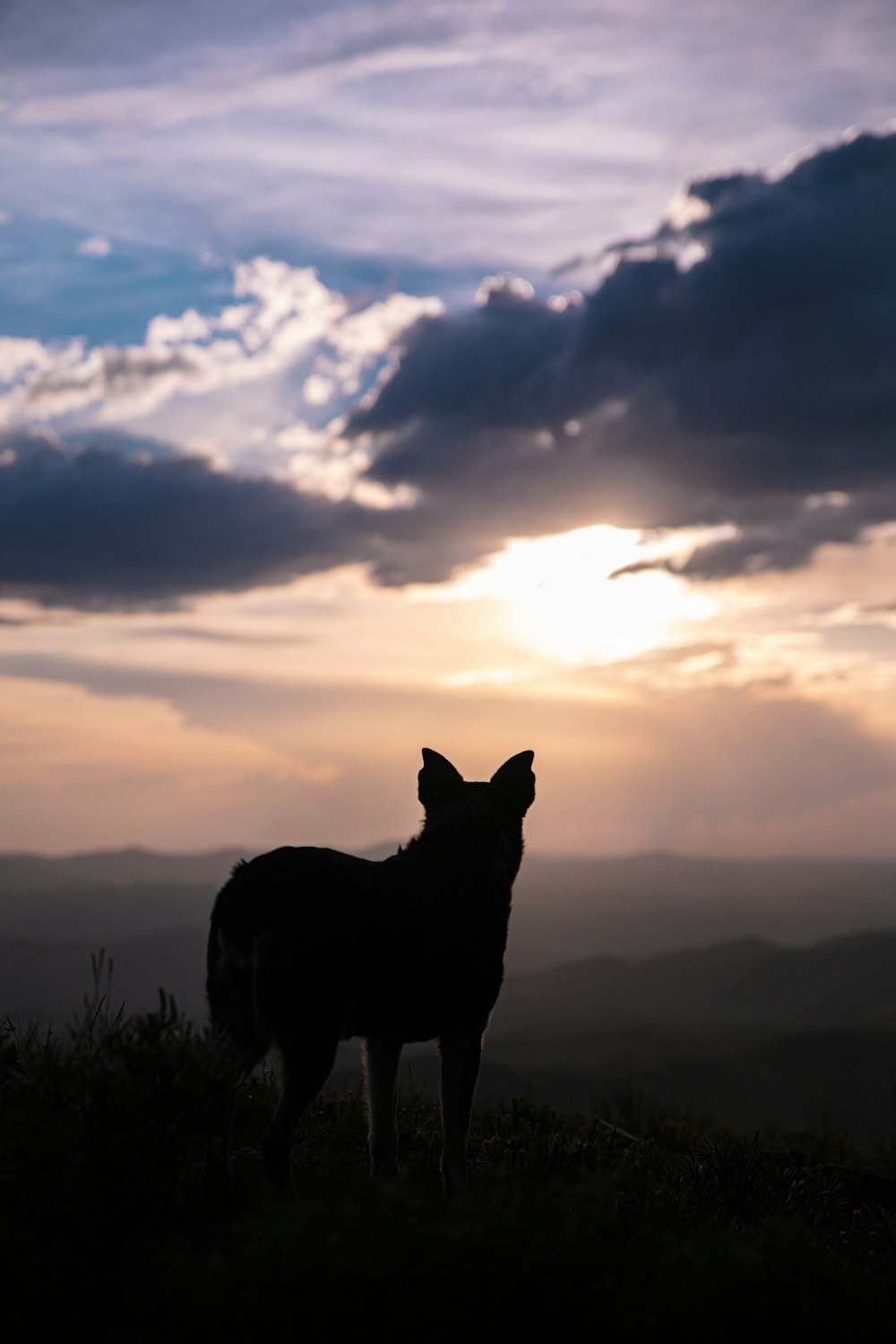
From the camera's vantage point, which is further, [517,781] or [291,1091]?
[517,781]

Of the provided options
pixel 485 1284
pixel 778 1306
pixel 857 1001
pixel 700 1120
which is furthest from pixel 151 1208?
pixel 857 1001

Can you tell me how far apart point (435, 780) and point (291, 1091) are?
3159 millimetres

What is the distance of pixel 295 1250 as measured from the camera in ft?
14.5

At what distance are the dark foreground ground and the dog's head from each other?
9.51ft

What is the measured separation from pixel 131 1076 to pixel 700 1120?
A: 34.3 ft

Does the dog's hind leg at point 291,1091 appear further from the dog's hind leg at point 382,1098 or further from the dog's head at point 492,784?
the dog's head at point 492,784

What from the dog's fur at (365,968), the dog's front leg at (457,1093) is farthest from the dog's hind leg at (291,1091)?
the dog's front leg at (457,1093)

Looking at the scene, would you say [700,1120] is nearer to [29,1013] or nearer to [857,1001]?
[29,1013]

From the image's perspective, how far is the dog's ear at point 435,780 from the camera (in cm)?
889

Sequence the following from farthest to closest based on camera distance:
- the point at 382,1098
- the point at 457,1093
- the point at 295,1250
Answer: the point at 382,1098 < the point at 457,1093 < the point at 295,1250

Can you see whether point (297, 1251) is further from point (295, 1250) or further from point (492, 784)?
point (492, 784)

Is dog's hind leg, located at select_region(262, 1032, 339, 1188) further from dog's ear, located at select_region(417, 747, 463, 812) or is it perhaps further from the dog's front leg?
dog's ear, located at select_region(417, 747, 463, 812)

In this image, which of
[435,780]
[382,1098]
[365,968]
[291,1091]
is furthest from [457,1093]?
[435,780]

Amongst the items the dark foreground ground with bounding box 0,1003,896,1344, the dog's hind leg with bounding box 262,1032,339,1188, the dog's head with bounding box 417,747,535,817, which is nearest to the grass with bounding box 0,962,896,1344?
the dark foreground ground with bounding box 0,1003,896,1344
